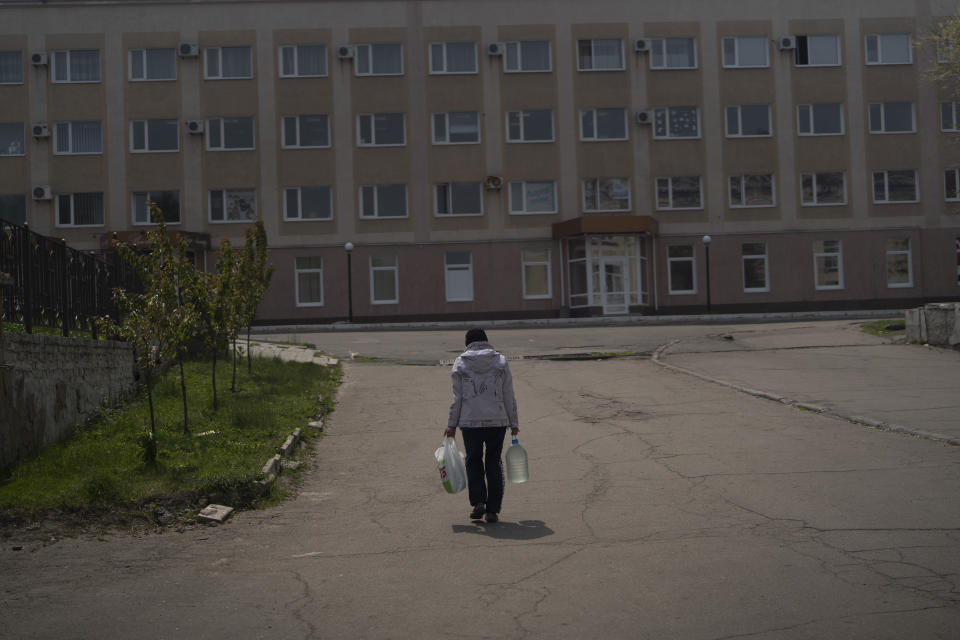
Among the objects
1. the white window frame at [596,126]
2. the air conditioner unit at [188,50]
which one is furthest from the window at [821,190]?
the air conditioner unit at [188,50]

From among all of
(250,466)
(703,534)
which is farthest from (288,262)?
(703,534)

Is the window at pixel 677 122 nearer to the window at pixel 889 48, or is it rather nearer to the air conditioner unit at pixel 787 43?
the air conditioner unit at pixel 787 43

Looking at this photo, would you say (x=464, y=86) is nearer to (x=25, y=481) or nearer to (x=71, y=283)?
(x=71, y=283)

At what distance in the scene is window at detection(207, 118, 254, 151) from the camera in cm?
3916

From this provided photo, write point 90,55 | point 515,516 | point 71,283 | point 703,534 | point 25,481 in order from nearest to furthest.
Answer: point 703,534, point 515,516, point 25,481, point 71,283, point 90,55

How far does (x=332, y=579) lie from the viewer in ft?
20.6

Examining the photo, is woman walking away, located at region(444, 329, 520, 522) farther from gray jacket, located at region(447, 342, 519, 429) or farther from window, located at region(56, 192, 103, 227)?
window, located at region(56, 192, 103, 227)

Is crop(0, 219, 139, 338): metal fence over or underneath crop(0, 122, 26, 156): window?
underneath

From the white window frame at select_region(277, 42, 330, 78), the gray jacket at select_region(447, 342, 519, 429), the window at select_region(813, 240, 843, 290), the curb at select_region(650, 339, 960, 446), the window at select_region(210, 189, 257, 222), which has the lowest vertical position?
the curb at select_region(650, 339, 960, 446)

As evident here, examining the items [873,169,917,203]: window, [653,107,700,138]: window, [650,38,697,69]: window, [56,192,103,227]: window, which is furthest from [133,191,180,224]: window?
[873,169,917,203]: window

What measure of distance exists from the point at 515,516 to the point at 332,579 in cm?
223

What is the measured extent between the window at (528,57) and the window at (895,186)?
1486cm

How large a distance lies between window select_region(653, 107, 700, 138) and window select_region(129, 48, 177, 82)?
20.3m

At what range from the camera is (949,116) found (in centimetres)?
4059
